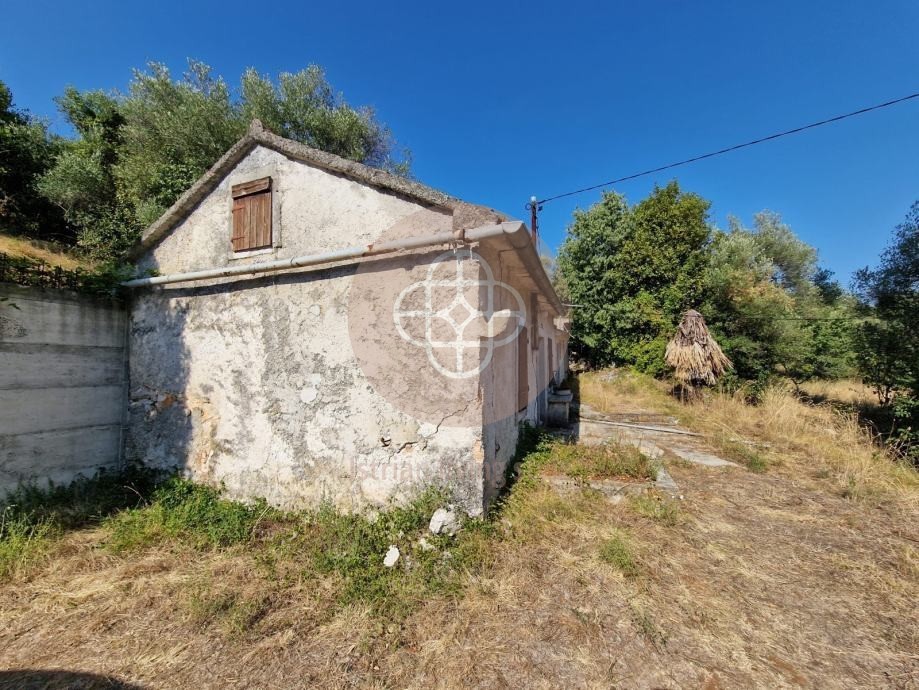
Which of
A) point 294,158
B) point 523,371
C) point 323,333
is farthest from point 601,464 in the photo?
point 294,158

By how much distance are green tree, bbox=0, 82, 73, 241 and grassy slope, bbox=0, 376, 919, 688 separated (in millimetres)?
8849

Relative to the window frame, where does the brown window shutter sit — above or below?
below

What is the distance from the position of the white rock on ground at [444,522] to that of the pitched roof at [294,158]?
3.04 m

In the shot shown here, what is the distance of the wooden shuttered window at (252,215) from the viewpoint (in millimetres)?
4602

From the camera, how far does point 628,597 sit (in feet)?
9.64

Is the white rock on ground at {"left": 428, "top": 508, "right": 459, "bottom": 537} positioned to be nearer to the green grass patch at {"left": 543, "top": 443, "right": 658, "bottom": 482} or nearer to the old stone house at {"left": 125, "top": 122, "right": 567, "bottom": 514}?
the old stone house at {"left": 125, "top": 122, "right": 567, "bottom": 514}

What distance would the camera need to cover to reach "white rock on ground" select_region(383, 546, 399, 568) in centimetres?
332

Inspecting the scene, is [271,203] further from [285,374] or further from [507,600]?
[507,600]

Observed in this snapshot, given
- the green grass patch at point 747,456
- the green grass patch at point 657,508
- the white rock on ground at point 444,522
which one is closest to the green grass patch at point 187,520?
the white rock on ground at point 444,522

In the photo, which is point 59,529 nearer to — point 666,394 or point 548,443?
point 548,443

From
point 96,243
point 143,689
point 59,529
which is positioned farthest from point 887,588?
point 96,243

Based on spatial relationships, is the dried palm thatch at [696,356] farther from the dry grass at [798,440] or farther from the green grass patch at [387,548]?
the green grass patch at [387,548]

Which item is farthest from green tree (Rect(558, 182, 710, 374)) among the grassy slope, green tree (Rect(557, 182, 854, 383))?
the grassy slope

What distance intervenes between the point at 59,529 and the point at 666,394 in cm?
1430
